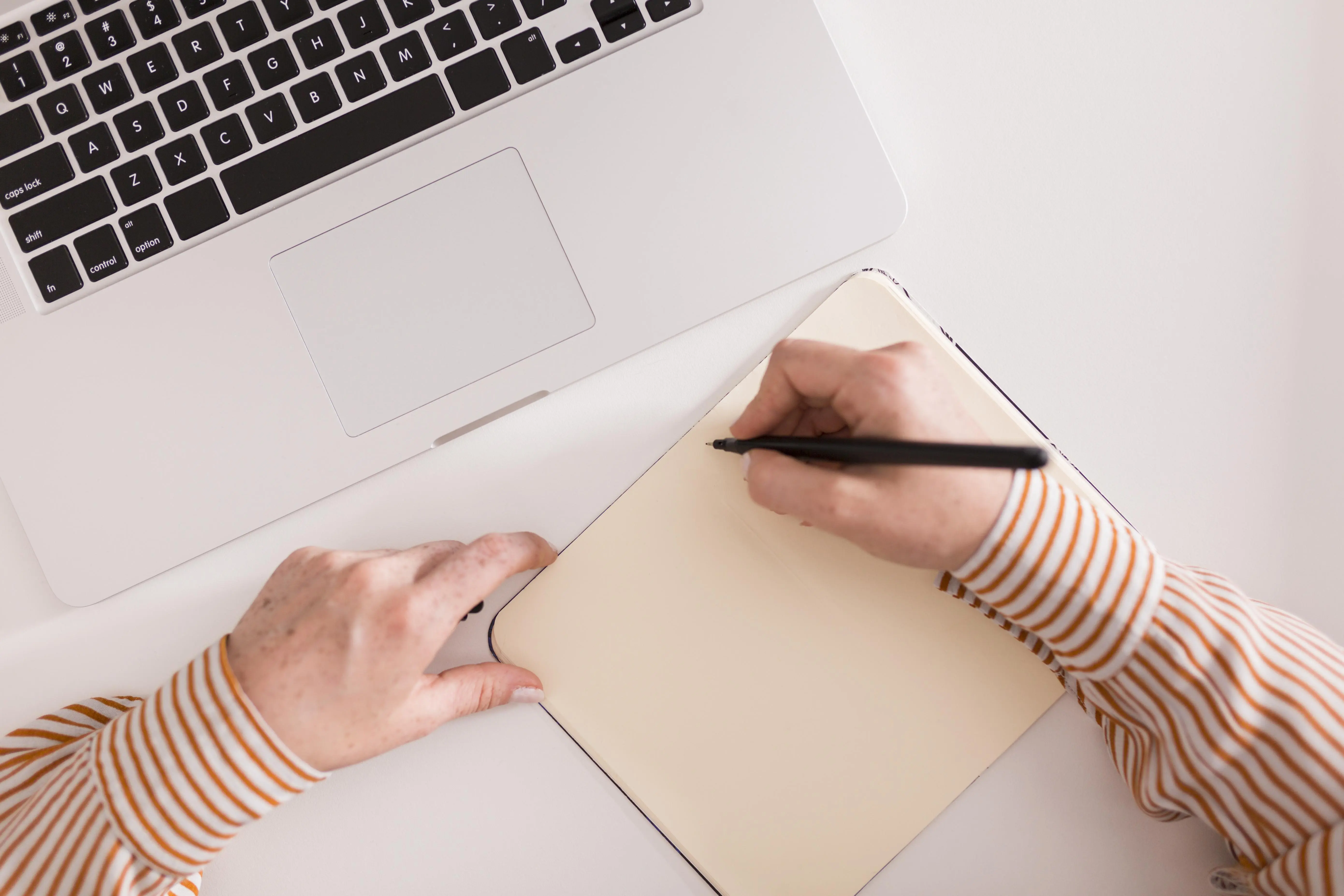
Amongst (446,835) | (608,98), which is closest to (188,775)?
(446,835)

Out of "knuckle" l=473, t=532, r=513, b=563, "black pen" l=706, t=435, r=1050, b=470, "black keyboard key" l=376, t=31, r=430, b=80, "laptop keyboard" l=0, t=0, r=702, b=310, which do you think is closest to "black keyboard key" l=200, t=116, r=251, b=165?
"laptop keyboard" l=0, t=0, r=702, b=310

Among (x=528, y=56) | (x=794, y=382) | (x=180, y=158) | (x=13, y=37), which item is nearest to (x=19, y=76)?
(x=13, y=37)

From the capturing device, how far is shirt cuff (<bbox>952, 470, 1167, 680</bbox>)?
50 cm

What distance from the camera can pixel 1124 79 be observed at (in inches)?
24.9

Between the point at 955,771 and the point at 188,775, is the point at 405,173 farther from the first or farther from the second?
the point at 955,771

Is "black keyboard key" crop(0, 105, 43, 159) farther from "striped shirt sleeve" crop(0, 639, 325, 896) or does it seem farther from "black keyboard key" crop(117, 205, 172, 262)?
"striped shirt sleeve" crop(0, 639, 325, 896)

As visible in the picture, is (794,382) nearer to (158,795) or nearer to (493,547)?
(493,547)

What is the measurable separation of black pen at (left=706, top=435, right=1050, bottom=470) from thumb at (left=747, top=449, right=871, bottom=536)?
11 millimetres

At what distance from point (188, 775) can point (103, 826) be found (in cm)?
6

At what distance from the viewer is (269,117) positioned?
0.57 metres

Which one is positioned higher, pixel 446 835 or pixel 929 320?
pixel 929 320

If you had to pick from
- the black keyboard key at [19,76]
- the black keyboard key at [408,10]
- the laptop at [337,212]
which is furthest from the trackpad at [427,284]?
the black keyboard key at [19,76]

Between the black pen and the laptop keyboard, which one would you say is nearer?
the black pen

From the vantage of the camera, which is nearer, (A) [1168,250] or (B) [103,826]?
(B) [103,826]
